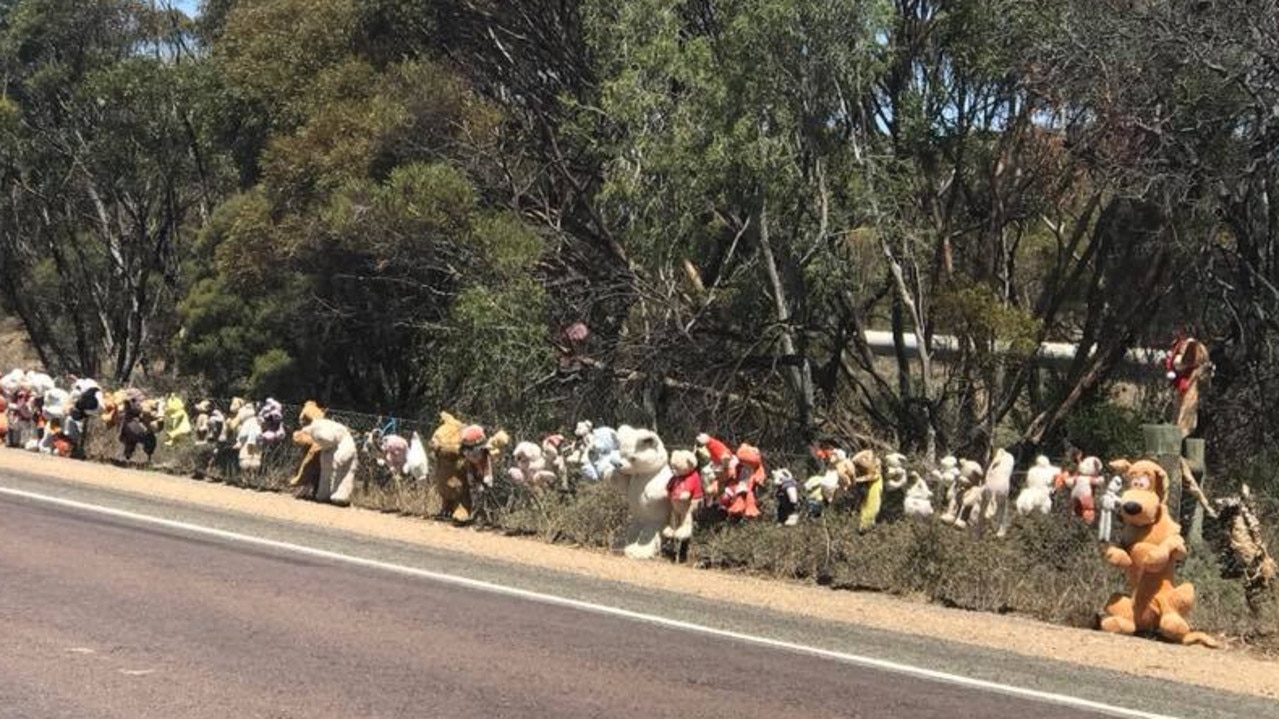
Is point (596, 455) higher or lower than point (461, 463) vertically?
higher

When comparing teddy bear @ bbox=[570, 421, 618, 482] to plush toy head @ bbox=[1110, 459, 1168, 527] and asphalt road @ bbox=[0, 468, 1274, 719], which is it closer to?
asphalt road @ bbox=[0, 468, 1274, 719]

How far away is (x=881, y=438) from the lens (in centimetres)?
2033

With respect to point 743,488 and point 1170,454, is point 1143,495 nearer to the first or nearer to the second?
point 1170,454

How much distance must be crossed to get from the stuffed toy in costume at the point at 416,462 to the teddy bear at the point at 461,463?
45cm

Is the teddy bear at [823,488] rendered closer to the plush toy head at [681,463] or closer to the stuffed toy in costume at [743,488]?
the stuffed toy in costume at [743,488]

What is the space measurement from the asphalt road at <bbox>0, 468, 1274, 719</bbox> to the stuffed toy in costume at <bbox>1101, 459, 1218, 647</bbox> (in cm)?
185

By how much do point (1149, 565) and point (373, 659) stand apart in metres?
6.24

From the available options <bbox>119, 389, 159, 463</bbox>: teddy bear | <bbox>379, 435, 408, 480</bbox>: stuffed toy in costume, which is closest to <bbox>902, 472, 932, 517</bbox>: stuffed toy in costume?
<bbox>379, 435, 408, 480</bbox>: stuffed toy in costume

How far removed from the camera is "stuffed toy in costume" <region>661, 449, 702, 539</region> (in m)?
13.1

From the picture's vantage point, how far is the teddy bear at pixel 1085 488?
37.8 ft

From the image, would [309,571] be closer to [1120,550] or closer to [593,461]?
[593,461]

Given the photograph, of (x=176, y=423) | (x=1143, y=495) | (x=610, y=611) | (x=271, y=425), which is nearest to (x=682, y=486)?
(x=610, y=611)

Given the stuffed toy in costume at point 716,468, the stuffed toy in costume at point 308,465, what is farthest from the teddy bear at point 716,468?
the stuffed toy in costume at point 308,465

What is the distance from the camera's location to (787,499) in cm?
1320
